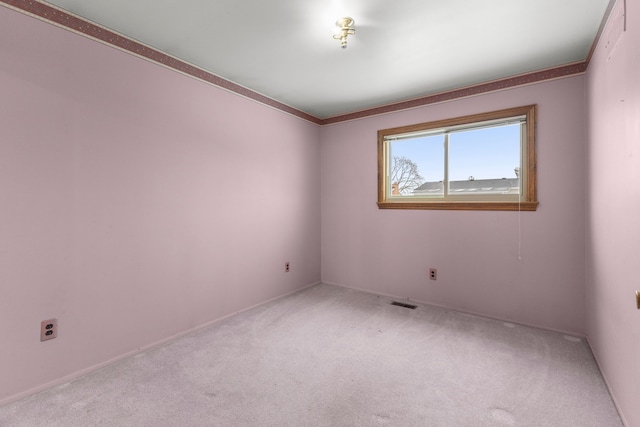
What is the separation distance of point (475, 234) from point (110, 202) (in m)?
3.24

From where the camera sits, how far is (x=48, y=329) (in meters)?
1.84

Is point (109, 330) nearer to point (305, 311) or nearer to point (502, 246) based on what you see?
point (305, 311)

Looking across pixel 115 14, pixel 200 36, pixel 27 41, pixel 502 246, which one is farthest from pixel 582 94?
pixel 27 41

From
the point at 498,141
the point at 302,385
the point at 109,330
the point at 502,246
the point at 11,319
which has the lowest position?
the point at 302,385

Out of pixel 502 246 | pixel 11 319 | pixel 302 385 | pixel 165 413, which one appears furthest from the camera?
pixel 502 246

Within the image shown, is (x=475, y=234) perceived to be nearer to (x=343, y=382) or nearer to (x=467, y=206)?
(x=467, y=206)

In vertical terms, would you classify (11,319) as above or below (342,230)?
below

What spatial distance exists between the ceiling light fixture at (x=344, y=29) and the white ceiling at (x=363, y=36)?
0.04m

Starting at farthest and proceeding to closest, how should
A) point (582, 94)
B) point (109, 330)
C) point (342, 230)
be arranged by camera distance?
point (342, 230) < point (582, 94) < point (109, 330)

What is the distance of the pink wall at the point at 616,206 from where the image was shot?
4.64ft

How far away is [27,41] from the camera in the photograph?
1.75m

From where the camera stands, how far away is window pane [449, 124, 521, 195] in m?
2.90

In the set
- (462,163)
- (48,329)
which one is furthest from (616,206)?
(48,329)

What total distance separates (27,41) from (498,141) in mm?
3747
